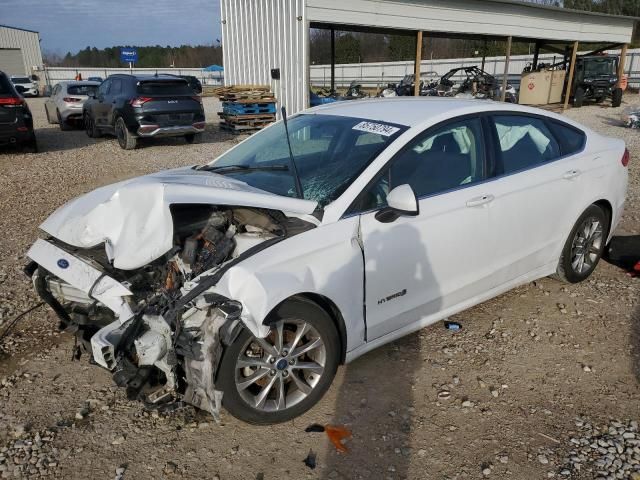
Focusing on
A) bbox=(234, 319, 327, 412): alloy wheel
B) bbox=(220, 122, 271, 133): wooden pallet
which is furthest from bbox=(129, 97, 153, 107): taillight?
bbox=(234, 319, 327, 412): alloy wheel

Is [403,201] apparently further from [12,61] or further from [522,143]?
[12,61]

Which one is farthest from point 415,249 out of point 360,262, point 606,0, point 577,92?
point 606,0

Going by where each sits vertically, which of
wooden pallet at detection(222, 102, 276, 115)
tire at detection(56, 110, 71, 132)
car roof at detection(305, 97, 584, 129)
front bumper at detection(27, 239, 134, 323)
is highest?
car roof at detection(305, 97, 584, 129)

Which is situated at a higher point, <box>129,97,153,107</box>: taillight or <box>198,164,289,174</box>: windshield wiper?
<box>198,164,289,174</box>: windshield wiper

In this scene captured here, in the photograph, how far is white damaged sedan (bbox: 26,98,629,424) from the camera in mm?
2518

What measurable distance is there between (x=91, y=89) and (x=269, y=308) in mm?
16500

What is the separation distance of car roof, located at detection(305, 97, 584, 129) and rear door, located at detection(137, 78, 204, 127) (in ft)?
28.4

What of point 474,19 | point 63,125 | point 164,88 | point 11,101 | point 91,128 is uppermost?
point 474,19

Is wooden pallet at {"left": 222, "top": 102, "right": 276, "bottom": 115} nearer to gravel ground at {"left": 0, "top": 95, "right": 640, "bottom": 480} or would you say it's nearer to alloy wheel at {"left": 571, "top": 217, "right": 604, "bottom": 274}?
gravel ground at {"left": 0, "top": 95, "right": 640, "bottom": 480}

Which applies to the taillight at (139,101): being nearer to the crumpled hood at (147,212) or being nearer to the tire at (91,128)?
the tire at (91,128)

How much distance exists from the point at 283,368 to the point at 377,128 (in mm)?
1625

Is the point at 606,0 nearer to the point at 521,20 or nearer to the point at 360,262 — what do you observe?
the point at 521,20

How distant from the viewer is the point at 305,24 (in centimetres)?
1208

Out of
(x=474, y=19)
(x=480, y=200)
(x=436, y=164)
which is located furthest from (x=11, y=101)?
(x=474, y=19)
